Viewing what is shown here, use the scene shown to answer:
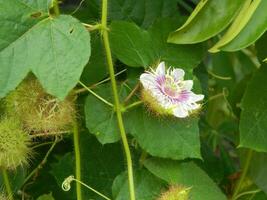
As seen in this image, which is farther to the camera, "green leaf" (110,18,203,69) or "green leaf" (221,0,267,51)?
"green leaf" (110,18,203,69)

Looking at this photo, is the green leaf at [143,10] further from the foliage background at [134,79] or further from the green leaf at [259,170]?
the green leaf at [259,170]

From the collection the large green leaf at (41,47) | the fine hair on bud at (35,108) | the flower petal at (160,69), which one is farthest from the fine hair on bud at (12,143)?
the flower petal at (160,69)

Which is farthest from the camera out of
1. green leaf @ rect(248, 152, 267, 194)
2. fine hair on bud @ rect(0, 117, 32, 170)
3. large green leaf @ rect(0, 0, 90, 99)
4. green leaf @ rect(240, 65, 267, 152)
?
green leaf @ rect(248, 152, 267, 194)

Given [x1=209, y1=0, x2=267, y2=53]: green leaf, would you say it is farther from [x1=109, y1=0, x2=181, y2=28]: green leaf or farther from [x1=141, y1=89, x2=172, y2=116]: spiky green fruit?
[x1=109, y1=0, x2=181, y2=28]: green leaf

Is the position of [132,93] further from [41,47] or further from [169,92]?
[41,47]

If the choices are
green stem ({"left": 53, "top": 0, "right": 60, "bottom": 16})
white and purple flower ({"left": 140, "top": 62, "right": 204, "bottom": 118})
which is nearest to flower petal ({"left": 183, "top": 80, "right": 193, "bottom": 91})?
white and purple flower ({"left": 140, "top": 62, "right": 204, "bottom": 118})

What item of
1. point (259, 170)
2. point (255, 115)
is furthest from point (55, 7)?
point (259, 170)

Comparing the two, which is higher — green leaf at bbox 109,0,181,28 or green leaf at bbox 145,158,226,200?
green leaf at bbox 109,0,181,28

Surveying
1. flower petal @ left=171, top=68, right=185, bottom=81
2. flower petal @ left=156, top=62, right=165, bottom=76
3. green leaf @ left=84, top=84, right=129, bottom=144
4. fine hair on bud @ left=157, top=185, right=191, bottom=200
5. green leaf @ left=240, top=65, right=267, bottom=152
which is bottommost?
fine hair on bud @ left=157, top=185, right=191, bottom=200
